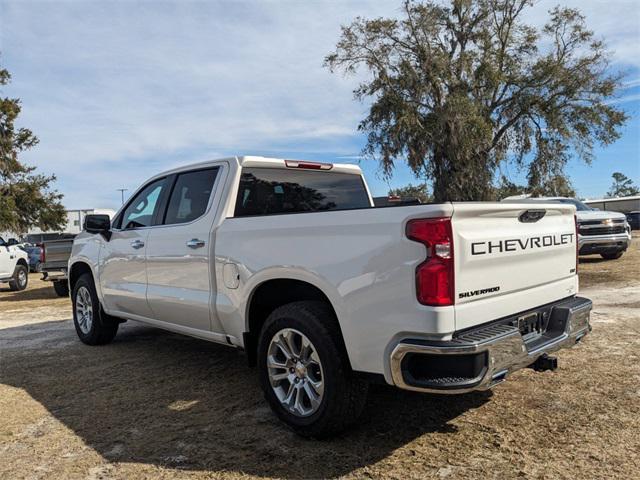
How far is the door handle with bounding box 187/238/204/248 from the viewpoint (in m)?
4.34

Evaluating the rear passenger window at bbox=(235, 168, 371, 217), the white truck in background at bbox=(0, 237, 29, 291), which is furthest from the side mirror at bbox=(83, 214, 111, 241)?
the white truck in background at bbox=(0, 237, 29, 291)

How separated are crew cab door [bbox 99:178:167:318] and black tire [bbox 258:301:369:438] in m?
2.18

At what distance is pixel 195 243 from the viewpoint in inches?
173

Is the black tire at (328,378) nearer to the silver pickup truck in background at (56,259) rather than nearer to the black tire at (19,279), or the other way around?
the silver pickup truck in background at (56,259)

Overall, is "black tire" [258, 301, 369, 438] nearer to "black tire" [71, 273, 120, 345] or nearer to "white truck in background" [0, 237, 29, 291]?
"black tire" [71, 273, 120, 345]

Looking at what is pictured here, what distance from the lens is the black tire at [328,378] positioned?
3.29 m

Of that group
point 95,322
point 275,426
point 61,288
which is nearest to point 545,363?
point 275,426

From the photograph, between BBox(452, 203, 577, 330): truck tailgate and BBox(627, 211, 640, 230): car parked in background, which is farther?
BBox(627, 211, 640, 230): car parked in background

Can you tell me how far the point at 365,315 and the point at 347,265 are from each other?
1.03 ft

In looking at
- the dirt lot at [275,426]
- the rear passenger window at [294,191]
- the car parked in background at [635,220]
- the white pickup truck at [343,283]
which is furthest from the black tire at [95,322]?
the car parked in background at [635,220]

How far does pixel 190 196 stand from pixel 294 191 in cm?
93

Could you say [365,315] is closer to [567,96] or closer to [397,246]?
[397,246]

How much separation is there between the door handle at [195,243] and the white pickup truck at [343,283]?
21 millimetres

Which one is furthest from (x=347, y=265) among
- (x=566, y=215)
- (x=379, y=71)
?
(x=379, y=71)
